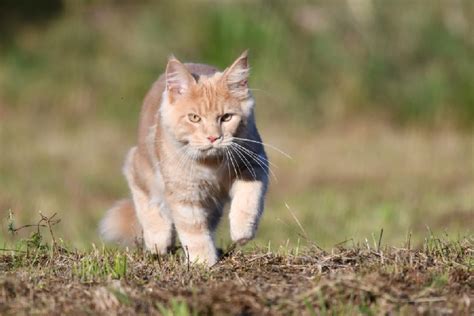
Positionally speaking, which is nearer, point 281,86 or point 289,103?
point 289,103

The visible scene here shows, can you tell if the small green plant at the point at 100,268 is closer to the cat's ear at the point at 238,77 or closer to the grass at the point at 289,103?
the cat's ear at the point at 238,77

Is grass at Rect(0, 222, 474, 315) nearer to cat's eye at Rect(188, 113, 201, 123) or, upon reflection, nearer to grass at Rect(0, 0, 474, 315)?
cat's eye at Rect(188, 113, 201, 123)

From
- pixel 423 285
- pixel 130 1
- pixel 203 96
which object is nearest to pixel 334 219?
pixel 203 96

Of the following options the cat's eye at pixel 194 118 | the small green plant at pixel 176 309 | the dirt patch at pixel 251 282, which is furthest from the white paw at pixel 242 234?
the small green plant at pixel 176 309

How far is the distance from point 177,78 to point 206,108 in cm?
25

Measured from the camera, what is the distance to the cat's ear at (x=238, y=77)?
5.25 meters

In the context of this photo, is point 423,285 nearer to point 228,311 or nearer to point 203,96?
point 228,311

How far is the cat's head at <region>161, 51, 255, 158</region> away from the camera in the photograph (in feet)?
16.8

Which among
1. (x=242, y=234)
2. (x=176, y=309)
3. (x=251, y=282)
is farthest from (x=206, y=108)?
(x=176, y=309)

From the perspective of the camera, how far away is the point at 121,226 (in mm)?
6422

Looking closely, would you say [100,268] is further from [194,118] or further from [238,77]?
[238,77]

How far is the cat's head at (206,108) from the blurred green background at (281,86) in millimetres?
5017

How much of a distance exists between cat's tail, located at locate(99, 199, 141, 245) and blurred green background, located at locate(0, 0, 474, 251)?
12.7ft

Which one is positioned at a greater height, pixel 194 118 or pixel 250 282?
pixel 194 118
